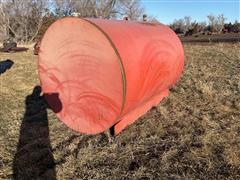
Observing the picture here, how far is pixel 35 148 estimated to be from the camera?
4.77 metres

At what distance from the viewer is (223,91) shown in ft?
22.7

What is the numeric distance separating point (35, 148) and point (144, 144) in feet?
5.43

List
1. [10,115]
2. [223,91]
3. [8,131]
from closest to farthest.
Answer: [8,131] < [10,115] < [223,91]

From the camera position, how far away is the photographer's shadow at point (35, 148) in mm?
4055

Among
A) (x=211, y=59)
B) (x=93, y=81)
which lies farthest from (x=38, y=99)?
(x=211, y=59)

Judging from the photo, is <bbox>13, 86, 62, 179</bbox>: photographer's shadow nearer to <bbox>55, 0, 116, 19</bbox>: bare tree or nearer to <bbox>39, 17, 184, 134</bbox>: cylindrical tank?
<bbox>39, 17, 184, 134</bbox>: cylindrical tank

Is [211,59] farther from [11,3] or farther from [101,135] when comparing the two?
[11,3]

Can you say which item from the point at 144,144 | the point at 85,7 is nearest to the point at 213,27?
the point at 85,7

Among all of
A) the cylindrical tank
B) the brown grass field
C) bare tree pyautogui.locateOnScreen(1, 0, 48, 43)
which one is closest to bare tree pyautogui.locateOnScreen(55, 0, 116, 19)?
bare tree pyautogui.locateOnScreen(1, 0, 48, 43)

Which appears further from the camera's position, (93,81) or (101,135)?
(101,135)

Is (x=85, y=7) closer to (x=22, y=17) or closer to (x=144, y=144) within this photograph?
(x=22, y=17)

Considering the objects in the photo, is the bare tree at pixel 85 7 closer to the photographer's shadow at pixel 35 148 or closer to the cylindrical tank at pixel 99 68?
the photographer's shadow at pixel 35 148

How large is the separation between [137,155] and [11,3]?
30168 millimetres

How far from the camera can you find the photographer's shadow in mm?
4055
